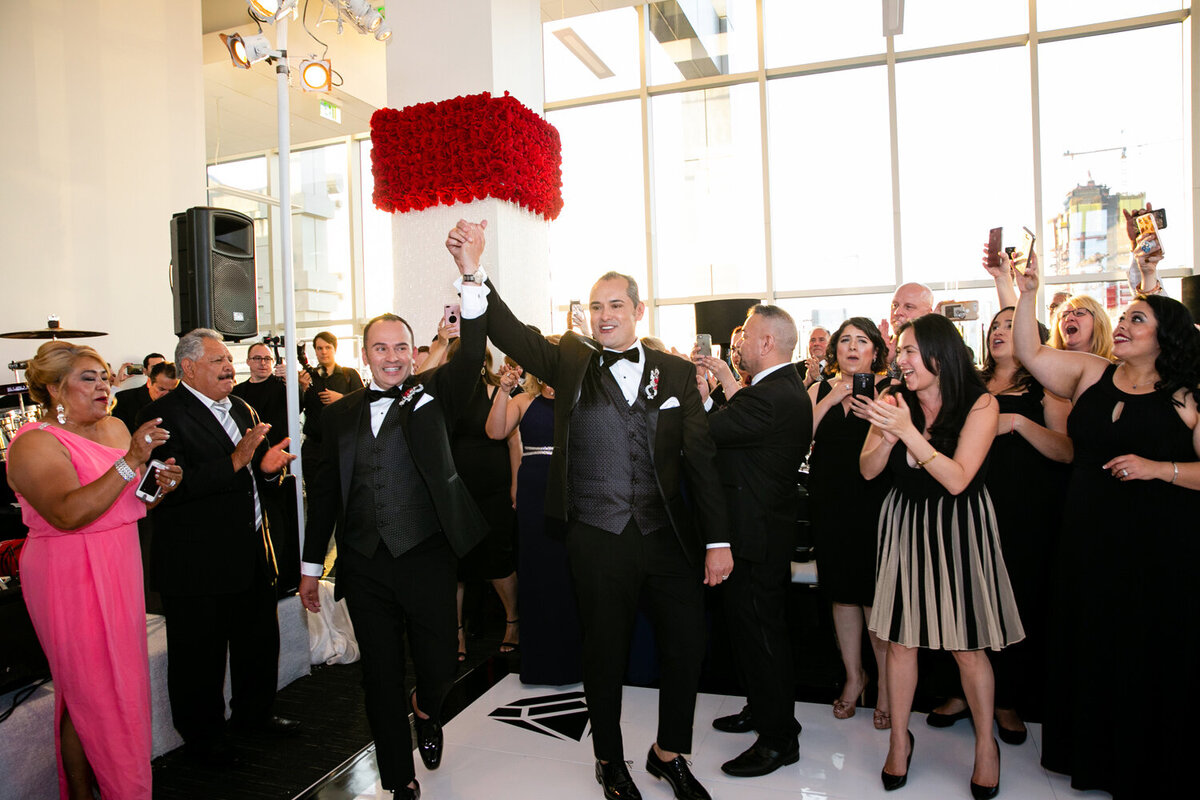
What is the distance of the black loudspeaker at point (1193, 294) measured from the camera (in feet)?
21.7

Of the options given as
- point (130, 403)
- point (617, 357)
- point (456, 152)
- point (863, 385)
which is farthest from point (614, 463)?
point (130, 403)

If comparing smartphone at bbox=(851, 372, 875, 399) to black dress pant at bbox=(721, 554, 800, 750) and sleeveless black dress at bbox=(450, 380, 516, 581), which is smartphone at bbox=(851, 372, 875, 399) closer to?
black dress pant at bbox=(721, 554, 800, 750)

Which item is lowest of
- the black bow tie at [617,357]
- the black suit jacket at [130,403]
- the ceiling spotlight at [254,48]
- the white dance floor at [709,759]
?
the white dance floor at [709,759]

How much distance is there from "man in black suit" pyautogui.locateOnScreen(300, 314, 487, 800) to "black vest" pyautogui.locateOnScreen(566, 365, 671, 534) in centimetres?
42

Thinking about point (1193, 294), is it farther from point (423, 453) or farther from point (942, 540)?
point (423, 453)

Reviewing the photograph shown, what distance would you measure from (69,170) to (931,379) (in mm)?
7563

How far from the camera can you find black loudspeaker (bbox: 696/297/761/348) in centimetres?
721

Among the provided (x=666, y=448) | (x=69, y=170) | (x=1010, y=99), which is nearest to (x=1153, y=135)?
(x=1010, y=99)

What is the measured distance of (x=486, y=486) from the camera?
4316 millimetres

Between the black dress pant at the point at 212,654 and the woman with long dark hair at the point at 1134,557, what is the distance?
316cm

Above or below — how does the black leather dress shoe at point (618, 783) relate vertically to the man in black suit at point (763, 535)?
below

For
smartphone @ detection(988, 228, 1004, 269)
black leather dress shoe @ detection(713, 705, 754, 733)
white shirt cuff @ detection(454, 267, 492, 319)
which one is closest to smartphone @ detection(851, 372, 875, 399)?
smartphone @ detection(988, 228, 1004, 269)

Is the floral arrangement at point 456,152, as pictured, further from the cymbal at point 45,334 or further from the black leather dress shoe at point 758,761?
the black leather dress shoe at point 758,761

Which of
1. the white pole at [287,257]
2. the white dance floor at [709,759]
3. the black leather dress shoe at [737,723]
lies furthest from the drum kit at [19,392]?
the black leather dress shoe at [737,723]
